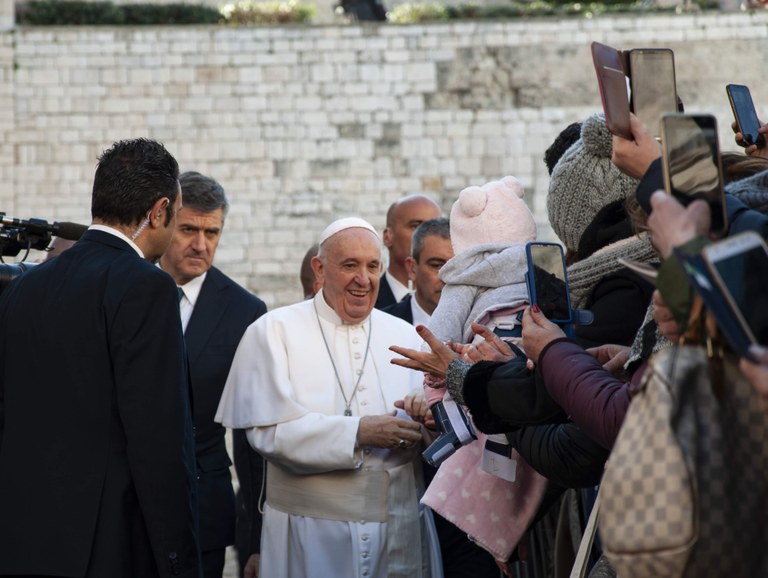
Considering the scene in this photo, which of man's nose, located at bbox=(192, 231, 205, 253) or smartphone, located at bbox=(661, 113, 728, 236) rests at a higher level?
smartphone, located at bbox=(661, 113, 728, 236)

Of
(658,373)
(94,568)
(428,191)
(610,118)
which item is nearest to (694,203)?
(658,373)

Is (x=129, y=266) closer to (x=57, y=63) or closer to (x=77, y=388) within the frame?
(x=77, y=388)

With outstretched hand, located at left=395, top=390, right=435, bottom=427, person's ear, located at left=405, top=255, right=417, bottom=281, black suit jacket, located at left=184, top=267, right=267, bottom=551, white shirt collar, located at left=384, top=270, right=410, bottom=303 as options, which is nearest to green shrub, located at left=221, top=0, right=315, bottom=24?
white shirt collar, located at left=384, top=270, right=410, bottom=303

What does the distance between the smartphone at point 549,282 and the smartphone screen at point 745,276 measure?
1021mm

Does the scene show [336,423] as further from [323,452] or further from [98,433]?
[98,433]

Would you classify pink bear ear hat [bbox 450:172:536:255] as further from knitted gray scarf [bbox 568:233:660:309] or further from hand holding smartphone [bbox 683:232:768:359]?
hand holding smartphone [bbox 683:232:768:359]

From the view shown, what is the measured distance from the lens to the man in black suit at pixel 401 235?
7.66 meters

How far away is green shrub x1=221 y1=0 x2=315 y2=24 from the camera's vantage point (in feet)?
67.5

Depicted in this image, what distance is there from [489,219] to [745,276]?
2.00 meters

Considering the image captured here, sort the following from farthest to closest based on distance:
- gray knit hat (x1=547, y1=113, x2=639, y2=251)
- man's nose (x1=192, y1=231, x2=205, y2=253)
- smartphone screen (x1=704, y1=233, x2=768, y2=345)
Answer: man's nose (x1=192, y1=231, x2=205, y2=253), gray knit hat (x1=547, y1=113, x2=639, y2=251), smartphone screen (x1=704, y1=233, x2=768, y2=345)

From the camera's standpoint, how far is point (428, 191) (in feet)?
64.6

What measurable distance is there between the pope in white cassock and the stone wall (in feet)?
47.6

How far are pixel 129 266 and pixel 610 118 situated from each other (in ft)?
5.72

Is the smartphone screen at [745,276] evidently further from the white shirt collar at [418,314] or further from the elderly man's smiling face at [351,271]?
the white shirt collar at [418,314]
